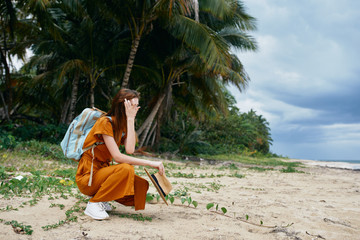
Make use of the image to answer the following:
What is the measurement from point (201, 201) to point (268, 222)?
0.98 metres

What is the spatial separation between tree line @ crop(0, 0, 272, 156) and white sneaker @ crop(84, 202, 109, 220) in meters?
6.68

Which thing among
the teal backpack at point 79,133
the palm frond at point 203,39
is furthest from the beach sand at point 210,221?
the palm frond at point 203,39

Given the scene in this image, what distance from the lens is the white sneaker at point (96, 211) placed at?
265 cm

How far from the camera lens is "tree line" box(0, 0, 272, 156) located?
31.5 feet

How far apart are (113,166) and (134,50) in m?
8.06

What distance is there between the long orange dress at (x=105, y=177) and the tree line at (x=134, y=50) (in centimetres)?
638

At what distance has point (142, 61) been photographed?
11898 mm

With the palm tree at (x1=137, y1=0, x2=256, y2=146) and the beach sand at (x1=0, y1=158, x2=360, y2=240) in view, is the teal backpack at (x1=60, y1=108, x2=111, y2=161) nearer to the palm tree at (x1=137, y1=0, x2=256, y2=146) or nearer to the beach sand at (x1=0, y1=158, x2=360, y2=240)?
the beach sand at (x1=0, y1=158, x2=360, y2=240)

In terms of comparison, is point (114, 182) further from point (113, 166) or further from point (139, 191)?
point (139, 191)

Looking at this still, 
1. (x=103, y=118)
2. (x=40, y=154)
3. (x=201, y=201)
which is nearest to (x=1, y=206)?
(x=103, y=118)

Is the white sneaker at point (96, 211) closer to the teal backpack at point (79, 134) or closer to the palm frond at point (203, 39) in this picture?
the teal backpack at point (79, 134)

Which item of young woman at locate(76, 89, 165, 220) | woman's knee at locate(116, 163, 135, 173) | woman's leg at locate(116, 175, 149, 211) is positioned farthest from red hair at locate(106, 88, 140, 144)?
woman's leg at locate(116, 175, 149, 211)

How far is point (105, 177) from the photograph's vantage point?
2650 mm

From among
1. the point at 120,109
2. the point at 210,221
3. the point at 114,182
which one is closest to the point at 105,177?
the point at 114,182
